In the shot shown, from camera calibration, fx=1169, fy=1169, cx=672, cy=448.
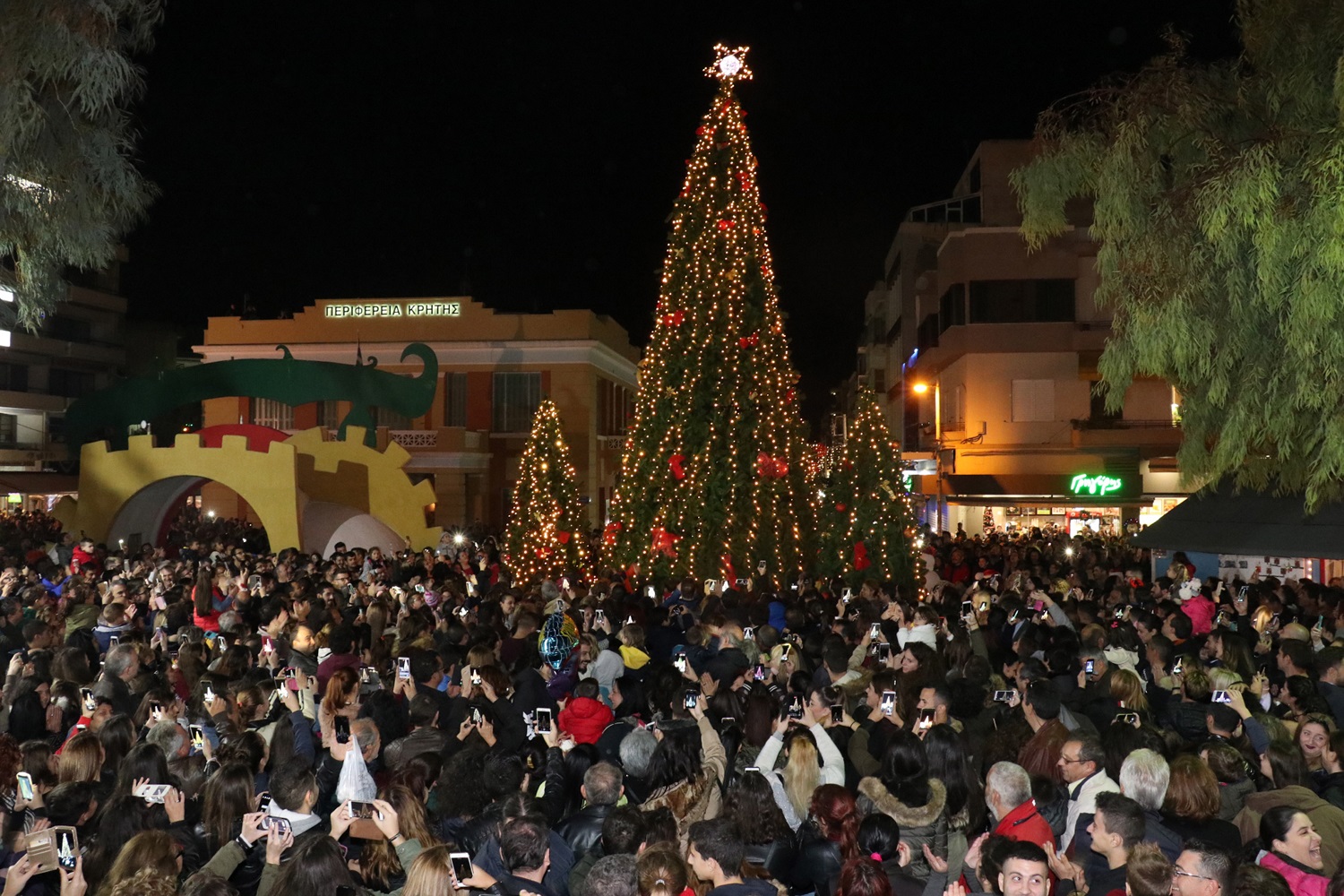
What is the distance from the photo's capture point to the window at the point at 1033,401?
34219 millimetres

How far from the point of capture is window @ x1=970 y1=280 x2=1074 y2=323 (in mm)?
33438

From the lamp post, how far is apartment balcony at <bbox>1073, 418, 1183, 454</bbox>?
4272mm

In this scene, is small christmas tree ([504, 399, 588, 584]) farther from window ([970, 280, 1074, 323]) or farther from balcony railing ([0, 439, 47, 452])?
balcony railing ([0, 439, 47, 452])

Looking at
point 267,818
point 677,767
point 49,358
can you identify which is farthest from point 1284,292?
point 49,358

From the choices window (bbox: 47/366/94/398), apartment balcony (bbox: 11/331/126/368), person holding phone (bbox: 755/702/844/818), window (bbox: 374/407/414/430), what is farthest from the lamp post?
window (bbox: 47/366/94/398)

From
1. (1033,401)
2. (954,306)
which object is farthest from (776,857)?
(954,306)

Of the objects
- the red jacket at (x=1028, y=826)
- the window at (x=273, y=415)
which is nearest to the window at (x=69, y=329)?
the window at (x=273, y=415)

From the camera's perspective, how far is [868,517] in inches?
815

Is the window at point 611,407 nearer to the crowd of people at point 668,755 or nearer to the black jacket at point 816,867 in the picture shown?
the crowd of people at point 668,755

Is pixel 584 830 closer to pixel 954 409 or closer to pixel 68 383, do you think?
pixel 954 409

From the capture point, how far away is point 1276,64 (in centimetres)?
1155

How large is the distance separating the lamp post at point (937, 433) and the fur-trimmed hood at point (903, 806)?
30014 millimetres

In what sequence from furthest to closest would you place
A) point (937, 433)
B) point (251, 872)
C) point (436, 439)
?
point (436, 439) < point (937, 433) < point (251, 872)

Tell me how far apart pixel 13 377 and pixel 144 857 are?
194ft
